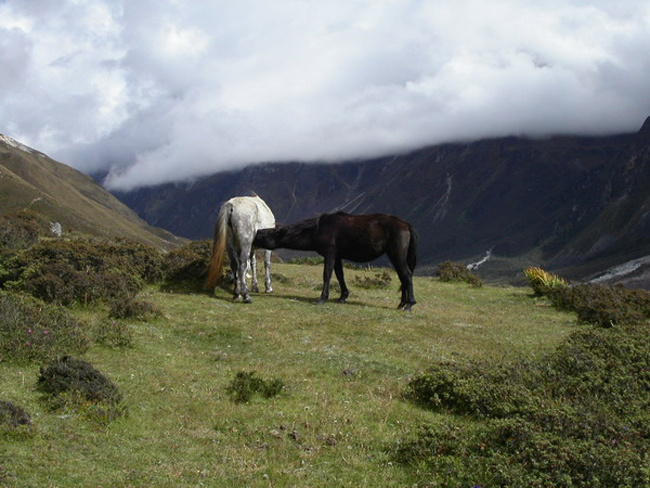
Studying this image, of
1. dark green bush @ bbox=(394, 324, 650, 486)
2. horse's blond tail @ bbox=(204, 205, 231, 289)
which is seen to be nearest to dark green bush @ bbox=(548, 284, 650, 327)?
dark green bush @ bbox=(394, 324, 650, 486)

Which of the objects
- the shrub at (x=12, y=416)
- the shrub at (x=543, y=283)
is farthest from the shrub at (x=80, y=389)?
the shrub at (x=543, y=283)

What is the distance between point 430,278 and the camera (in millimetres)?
29797

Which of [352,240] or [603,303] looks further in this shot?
[603,303]

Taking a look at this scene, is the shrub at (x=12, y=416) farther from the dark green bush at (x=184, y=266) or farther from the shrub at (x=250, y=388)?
the dark green bush at (x=184, y=266)

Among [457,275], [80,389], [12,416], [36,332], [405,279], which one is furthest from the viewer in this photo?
[457,275]

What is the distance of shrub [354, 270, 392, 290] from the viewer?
24.1 meters

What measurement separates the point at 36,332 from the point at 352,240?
32.1ft

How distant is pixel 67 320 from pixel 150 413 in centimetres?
432

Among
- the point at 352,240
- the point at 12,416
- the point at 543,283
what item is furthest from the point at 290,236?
the point at 12,416

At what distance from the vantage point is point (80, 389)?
8.45 metres

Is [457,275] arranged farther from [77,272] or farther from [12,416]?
[12,416]

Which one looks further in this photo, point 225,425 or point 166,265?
point 166,265

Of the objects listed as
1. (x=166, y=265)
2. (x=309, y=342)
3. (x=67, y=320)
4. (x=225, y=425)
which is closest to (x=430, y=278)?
(x=166, y=265)

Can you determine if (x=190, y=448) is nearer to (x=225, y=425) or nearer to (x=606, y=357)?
(x=225, y=425)
